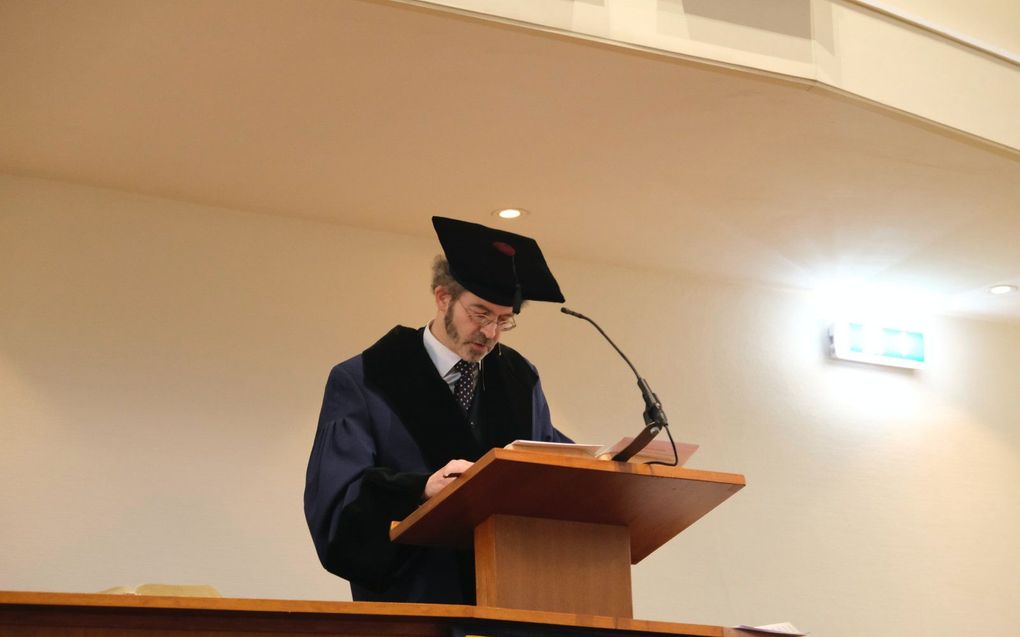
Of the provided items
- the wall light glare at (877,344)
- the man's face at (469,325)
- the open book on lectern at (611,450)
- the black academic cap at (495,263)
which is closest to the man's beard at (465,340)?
the man's face at (469,325)

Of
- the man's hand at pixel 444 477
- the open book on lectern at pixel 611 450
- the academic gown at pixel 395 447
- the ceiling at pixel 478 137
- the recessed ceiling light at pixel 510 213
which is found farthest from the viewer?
the recessed ceiling light at pixel 510 213

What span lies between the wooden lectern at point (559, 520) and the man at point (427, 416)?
19 centimetres

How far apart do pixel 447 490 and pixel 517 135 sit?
102 inches

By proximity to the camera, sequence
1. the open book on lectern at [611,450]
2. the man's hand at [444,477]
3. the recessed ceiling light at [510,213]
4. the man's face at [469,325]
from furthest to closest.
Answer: the recessed ceiling light at [510,213] → the man's face at [469,325] → the man's hand at [444,477] → the open book on lectern at [611,450]

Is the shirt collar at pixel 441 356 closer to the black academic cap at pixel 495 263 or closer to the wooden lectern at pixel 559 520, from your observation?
the black academic cap at pixel 495 263

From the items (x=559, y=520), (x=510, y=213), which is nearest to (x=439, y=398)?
(x=559, y=520)

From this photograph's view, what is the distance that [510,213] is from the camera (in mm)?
5379

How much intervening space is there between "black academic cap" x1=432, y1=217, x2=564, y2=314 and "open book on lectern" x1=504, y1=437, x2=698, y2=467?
2.43ft

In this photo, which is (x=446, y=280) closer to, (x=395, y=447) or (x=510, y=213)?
(x=395, y=447)

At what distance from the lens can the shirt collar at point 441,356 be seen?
324 centimetres

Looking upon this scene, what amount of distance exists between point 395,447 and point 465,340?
0.37 metres

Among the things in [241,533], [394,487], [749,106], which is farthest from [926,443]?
[394,487]

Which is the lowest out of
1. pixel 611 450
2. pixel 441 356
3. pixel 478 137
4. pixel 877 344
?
pixel 611 450

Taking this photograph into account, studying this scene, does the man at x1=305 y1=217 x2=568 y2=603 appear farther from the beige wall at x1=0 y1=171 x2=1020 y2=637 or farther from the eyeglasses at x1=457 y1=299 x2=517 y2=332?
the beige wall at x1=0 y1=171 x2=1020 y2=637
